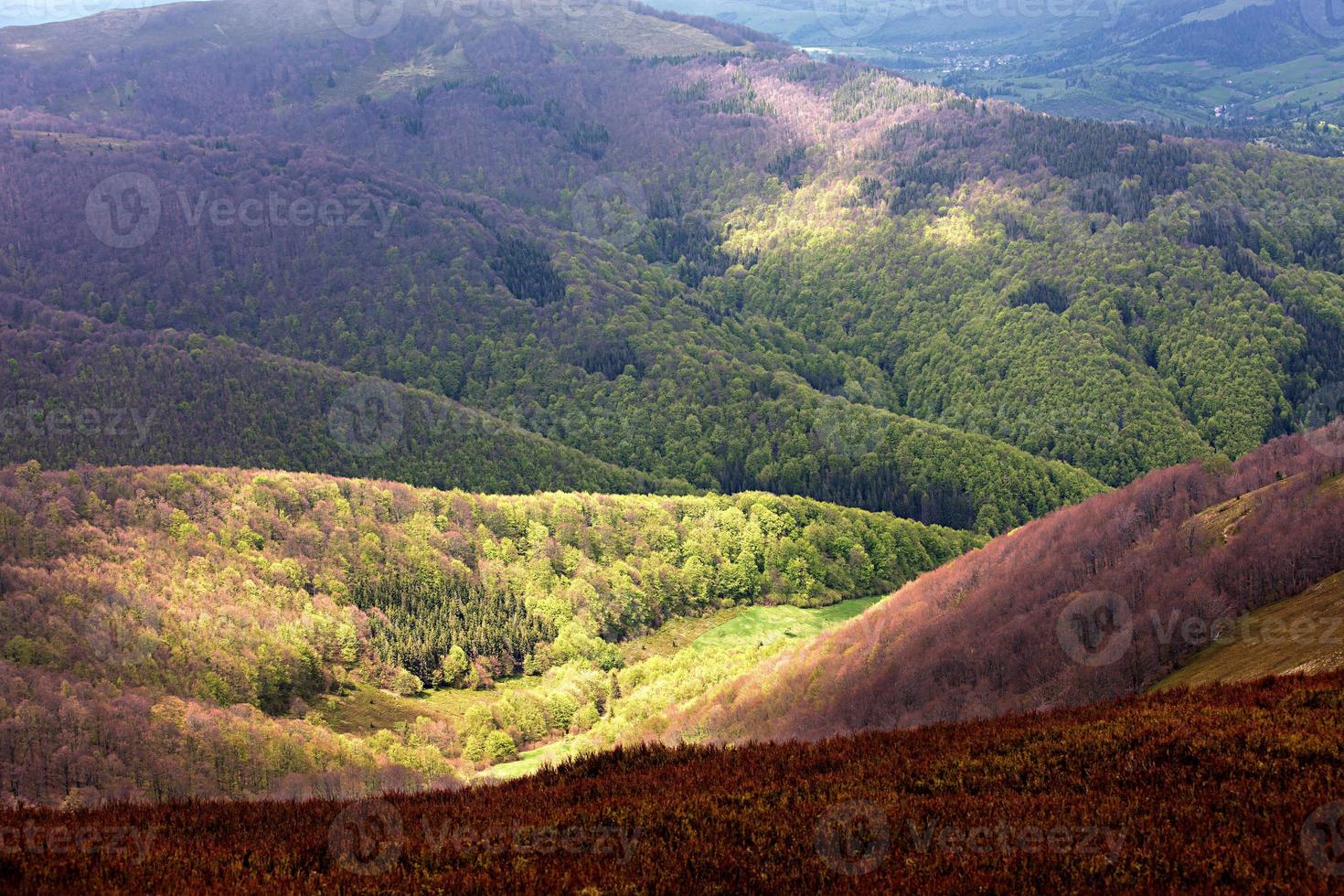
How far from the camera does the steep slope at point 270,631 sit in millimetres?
92812

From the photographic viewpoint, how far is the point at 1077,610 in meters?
78.2

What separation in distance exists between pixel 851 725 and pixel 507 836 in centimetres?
6089

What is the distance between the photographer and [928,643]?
310 ft

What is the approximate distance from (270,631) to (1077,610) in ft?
351

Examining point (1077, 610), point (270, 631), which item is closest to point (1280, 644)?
point (1077, 610)

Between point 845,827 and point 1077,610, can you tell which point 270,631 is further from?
point 845,827

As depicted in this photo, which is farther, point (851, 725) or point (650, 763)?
point (851, 725)

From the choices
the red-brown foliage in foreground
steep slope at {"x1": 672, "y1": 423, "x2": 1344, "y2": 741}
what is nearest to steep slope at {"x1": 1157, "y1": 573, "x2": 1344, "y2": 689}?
steep slope at {"x1": 672, "y1": 423, "x2": 1344, "y2": 741}

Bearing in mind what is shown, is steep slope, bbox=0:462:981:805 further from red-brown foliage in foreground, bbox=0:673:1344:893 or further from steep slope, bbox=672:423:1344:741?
red-brown foliage in foreground, bbox=0:673:1344:893

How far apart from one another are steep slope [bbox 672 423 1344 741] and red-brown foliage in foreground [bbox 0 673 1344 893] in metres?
34.7

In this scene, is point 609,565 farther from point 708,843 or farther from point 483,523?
point 708,843

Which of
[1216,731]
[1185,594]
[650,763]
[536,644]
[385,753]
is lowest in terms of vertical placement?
[536,644]

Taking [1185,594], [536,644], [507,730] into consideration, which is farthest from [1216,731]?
[536,644]

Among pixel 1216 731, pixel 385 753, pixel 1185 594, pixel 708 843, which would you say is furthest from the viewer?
pixel 385 753
